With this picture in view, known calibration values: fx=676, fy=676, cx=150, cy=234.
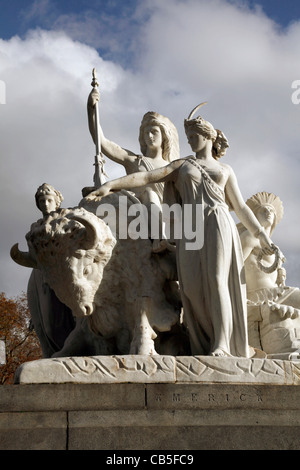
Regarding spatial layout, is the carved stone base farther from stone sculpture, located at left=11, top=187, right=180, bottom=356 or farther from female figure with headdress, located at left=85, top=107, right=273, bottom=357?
stone sculpture, located at left=11, top=187, right=180, bottom=356

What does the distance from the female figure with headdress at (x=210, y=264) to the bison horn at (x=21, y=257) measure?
124cm

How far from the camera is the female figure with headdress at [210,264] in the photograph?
842 centimetres

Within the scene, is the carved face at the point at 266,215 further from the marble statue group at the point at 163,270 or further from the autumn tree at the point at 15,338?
the autumn tree at the point at 15,338

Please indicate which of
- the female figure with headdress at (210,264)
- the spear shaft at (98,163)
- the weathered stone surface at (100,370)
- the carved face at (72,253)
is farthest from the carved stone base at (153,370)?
the spear shaft at (98,163)

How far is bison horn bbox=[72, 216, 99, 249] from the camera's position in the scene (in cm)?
845

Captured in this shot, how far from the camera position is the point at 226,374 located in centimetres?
784

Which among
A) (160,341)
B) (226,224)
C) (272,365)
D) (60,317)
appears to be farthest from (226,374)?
(60,317)

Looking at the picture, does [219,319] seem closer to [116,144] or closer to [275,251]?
[275,251]

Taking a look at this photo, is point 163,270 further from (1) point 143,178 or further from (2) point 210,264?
(1) point 143,178

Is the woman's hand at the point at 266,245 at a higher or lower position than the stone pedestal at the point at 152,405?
higher

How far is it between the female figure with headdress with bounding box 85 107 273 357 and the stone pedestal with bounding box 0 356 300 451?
615mm

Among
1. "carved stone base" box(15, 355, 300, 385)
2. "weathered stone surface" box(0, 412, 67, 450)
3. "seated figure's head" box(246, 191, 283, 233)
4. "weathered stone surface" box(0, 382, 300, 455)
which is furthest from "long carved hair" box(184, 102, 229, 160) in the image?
"weathered stone surface" box(0, 412, 67, 450)

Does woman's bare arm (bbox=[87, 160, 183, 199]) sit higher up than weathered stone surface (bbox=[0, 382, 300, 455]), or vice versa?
woman's bare arm (bbox=[87, 160, 183, 199])

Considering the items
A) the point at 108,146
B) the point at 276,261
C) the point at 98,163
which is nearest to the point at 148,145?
the point at 108,146
